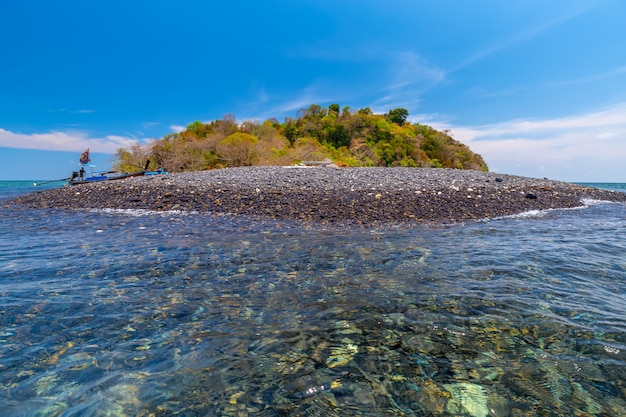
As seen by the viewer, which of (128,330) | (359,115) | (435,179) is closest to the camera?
(128,330)

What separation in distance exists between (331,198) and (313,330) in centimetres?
949

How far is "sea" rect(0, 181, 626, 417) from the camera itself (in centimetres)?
250

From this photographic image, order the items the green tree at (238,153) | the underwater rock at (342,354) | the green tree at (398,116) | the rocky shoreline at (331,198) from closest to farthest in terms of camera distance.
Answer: the underwater rock at (342,354)
the rocky shoreline at (331,198)
the green tree at (238,153)
the green tree at (398,116)

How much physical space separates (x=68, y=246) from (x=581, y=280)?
10387 millimetres

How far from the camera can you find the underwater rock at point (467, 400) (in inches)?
93.4

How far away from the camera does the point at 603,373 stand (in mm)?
2781

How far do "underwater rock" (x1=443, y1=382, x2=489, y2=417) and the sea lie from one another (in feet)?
0.04

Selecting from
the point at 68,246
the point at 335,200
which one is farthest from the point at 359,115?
the point at 68,246

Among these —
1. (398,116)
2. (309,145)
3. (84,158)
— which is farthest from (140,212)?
(398,116)

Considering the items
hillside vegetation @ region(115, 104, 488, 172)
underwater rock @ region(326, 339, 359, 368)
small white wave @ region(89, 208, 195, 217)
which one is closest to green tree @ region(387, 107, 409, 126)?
hillside vegetation @ region(115, 104, 488, 172)

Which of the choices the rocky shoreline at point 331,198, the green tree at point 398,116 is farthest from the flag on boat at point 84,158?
the green tree at point 398,116

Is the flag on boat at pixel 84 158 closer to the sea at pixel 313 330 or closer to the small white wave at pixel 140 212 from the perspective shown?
the small white wave at pixel 140 212

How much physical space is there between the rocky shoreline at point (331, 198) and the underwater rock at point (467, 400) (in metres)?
7.32

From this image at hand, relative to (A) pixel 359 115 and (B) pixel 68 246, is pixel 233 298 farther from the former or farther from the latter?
(A) pixel 359 115
